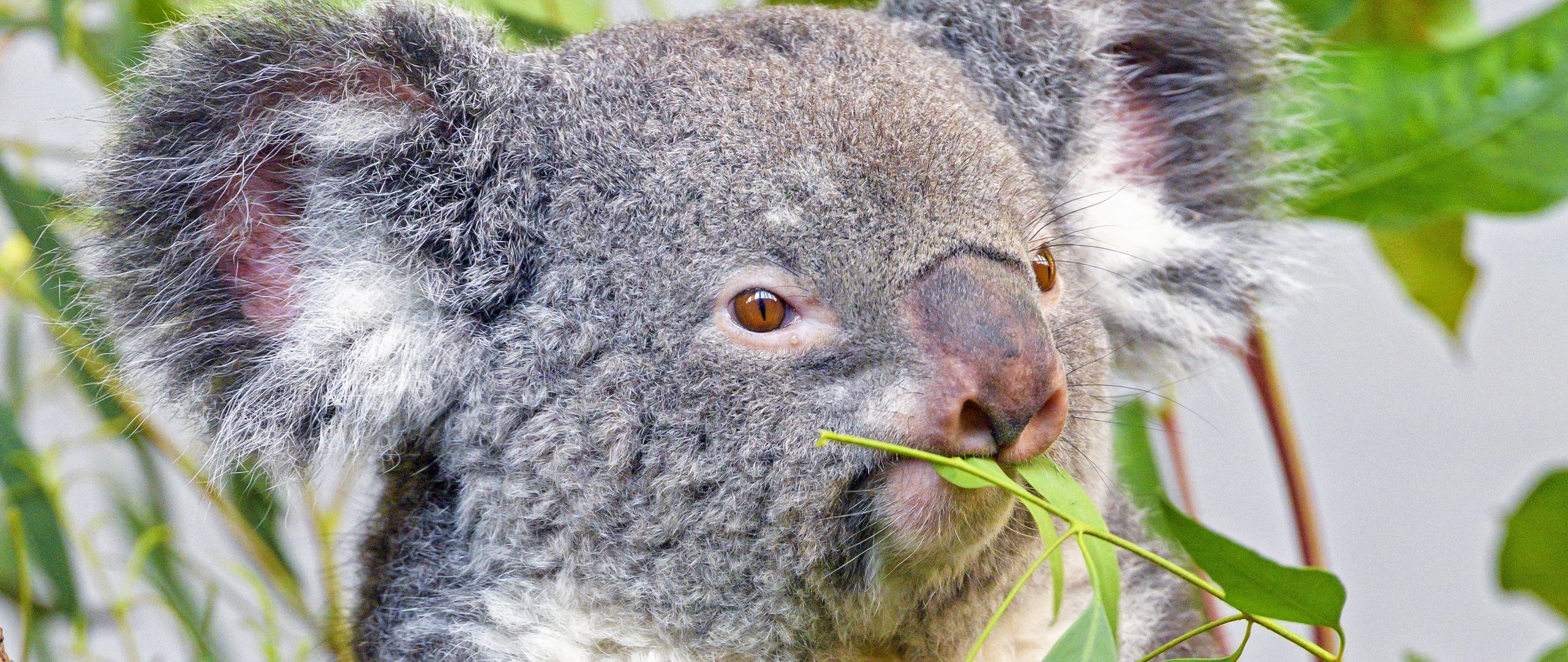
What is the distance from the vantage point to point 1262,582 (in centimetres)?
87

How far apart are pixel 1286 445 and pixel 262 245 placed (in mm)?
1241

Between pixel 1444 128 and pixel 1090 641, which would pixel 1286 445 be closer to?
pixel 1444 128

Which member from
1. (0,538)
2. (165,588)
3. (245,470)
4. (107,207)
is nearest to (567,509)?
(245,470)

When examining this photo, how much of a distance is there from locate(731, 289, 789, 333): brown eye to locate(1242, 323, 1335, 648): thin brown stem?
0.77m

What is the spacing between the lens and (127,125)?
1.06 meters

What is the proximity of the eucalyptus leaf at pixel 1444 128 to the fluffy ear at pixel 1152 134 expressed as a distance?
14cm

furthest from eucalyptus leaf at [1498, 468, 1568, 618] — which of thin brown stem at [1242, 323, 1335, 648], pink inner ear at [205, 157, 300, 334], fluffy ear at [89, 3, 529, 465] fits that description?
pink inner ear at [205, 157, 300, 334]

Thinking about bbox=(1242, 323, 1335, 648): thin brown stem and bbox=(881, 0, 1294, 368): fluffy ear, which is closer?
bbox=(881, 0, 1294, 368): fluffy ear

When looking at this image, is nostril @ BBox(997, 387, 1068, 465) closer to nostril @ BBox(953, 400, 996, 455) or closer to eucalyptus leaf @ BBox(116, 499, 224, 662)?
nostril @ BBox(953, 400, 996, 455)

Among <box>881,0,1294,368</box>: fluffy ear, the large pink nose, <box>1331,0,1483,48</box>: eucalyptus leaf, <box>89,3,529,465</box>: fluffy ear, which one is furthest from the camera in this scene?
<box>1331,0,1483,48</box>: eucalyptus leaf

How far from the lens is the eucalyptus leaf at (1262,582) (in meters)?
0.84

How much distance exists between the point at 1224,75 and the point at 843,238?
654 millimetres

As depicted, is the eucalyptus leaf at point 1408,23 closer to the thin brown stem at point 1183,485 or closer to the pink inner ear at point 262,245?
the thin brown stem at point 1183,485

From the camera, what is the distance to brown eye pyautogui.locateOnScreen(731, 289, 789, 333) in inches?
39.1
